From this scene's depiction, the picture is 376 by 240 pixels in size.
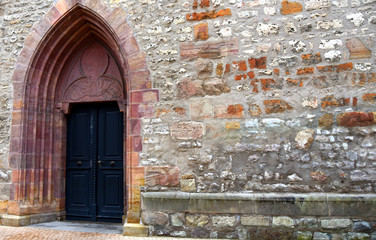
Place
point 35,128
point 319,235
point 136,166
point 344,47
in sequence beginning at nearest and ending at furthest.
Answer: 1. point 319,235
2. point 344,47
3. point 136,166
4. point 35,128

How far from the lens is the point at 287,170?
403 cm

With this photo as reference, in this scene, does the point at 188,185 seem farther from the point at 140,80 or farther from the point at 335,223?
the point at 335,223

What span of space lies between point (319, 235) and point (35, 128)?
4.75 metres

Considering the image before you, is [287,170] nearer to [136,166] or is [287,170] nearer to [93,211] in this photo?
[136,166]

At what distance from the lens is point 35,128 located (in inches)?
209

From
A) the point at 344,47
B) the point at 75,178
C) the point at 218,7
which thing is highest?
the point at 218,7

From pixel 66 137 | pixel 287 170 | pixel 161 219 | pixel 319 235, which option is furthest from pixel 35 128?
pixel 319 235

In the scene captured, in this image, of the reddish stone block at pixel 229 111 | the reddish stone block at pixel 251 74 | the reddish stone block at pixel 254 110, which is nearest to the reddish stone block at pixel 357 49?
the reddish stone block at pixel 251 74

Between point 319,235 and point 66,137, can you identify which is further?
point 66,137

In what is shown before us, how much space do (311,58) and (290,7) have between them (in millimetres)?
781

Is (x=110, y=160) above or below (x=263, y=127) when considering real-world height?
below

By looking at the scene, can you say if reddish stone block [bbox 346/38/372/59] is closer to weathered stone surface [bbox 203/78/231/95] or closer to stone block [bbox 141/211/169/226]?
weathered stone surface [bbox 203/78/231/95]

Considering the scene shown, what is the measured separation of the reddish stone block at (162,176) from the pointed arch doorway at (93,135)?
1.18 meters

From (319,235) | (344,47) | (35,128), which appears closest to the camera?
(319,235)
